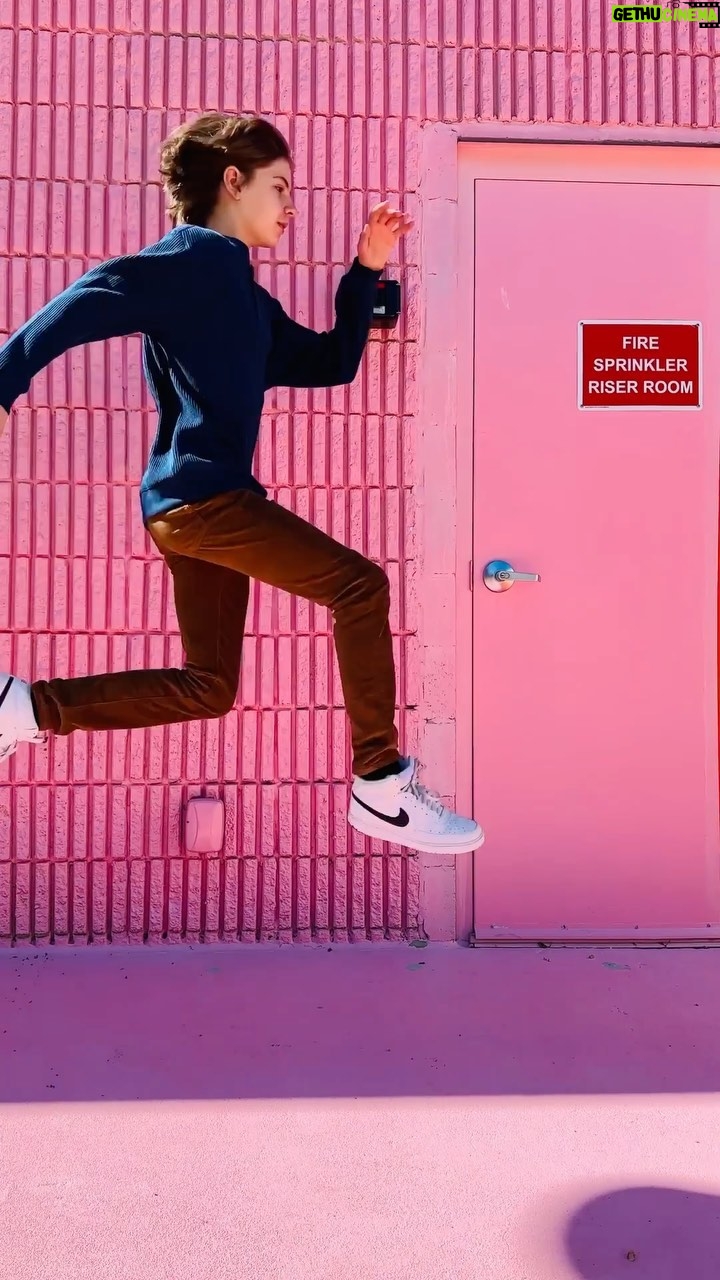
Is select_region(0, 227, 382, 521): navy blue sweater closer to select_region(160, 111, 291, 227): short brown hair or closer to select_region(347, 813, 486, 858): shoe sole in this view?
select_region(160, 111, 291, 227): short brown hair

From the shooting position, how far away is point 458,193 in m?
3.31

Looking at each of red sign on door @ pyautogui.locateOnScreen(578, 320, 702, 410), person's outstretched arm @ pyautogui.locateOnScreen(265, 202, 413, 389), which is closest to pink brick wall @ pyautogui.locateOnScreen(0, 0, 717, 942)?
red sign on door @ pyautogui.locateOnScreen(578, 320, 702, 410)

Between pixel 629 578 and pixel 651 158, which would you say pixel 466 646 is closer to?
pixel 629 578

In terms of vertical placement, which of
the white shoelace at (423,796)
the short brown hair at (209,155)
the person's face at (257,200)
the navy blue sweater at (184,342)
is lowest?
the white shoelace at (423,796)

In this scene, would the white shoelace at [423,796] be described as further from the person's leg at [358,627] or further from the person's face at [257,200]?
the person's face at [257,200]

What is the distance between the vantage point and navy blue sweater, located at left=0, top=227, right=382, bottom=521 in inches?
73.5

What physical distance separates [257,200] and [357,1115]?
1957 millimetres

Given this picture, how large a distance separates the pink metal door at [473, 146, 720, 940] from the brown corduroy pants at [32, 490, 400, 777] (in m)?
1.20

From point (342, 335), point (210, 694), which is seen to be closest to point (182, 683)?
point (210, 694)

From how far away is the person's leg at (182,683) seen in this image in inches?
82.9

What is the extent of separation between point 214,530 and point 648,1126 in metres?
1.54

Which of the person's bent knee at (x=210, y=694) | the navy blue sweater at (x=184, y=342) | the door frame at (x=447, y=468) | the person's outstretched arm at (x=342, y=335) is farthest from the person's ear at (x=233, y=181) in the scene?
the door frame at (x=447, y=468)

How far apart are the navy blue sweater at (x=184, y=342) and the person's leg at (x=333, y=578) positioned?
0.07 m

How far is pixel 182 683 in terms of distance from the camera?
2.14 meters
